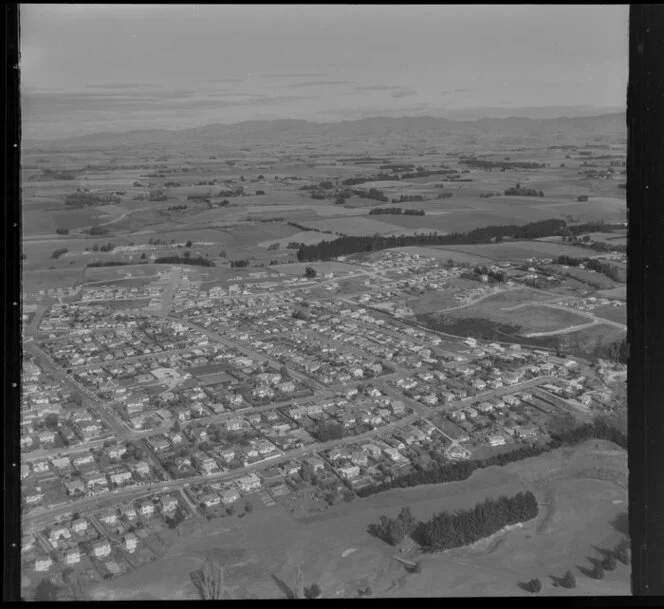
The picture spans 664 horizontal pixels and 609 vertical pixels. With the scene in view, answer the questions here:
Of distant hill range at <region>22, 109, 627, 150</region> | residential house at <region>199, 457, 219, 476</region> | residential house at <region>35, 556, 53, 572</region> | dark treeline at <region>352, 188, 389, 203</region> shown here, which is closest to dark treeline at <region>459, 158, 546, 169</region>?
distant hill range at <region>22, 109, 627, 150</region>

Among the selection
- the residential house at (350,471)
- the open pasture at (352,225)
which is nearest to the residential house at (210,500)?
the residential house at (350,471)

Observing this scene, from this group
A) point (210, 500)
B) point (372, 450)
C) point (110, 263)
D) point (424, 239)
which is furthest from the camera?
point (424, 239)

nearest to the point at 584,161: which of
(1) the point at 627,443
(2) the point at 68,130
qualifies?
(1) the point at 627,443

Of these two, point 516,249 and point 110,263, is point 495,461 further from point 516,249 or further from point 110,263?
point 110,263

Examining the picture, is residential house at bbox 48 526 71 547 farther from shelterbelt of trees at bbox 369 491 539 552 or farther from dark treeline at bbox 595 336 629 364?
dark treeline at bbox 595 336 629 364

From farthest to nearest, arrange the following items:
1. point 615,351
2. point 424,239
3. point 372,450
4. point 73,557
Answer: point 424,239 → point 615,351 → point 372,450 → point 73,557

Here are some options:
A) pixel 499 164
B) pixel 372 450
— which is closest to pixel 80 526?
pixel 372 450

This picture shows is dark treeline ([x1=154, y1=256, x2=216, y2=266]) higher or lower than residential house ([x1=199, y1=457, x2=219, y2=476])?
higher

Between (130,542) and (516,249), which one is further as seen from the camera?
(516,249)
